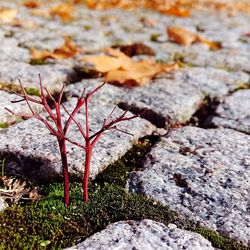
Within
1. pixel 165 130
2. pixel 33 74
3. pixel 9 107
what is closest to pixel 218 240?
pixel 165 130

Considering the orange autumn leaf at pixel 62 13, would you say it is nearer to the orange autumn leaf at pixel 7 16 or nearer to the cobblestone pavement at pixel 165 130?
the orange autumn leaf at pixel 7 16

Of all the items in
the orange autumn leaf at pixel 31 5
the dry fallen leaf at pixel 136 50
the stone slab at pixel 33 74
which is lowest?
the orange autumn leaf at pixel 31 5

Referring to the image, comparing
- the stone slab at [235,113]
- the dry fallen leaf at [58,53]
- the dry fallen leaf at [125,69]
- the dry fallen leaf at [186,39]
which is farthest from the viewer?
the dry fallen leaf at [186,39]

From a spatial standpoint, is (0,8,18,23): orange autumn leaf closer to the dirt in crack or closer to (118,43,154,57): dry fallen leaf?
(118,43,154,57): dry fallen leaf

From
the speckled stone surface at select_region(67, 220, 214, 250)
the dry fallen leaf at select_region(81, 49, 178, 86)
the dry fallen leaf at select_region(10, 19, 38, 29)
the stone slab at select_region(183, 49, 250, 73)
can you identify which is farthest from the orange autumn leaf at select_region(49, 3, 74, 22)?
the speckled stone surface at select_region(67, 220, 214, 250)

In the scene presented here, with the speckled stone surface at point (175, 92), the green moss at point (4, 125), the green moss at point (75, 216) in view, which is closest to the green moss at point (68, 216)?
the green moss at point (75, 216)

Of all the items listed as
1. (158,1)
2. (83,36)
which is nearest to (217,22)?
(158,1)
